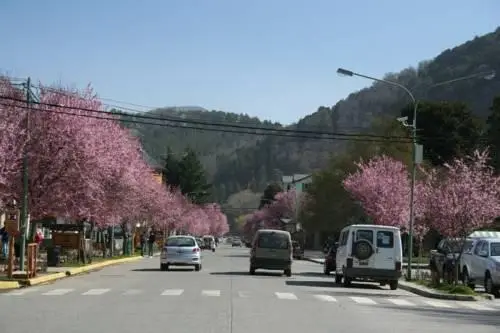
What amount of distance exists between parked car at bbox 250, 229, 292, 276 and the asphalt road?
738 centimetres

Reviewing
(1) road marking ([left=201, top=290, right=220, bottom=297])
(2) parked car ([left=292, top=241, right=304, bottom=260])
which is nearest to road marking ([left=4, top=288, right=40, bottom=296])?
(1) road marking ([left=201, top=290, right=220, bottom=297])

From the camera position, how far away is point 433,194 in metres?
31.1

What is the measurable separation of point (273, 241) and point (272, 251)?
1.45ft

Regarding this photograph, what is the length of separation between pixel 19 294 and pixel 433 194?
16.2 m

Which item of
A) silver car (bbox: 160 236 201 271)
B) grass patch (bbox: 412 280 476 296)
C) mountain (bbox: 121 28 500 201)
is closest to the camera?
grass patch (bbox: 412 280 476 296)

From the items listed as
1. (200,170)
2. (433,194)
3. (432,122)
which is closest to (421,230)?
(433,194)

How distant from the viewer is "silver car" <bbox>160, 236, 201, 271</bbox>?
127 feet

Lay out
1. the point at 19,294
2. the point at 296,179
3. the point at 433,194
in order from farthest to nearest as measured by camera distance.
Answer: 1. the point at 296,179
2. the point at 433,194
3. the point at 19,294

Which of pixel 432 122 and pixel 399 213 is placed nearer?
pixel 399 213

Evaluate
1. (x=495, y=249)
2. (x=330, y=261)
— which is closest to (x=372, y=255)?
(x=495, y=249)

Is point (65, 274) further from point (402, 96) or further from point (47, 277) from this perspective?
point (402, 96)

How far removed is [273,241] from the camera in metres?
35.7

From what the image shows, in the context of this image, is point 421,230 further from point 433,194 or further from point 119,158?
point 119,158

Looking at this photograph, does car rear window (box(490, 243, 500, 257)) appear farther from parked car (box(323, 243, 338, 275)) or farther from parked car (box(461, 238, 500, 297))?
parked car (box(323, 243, 338, 275))
